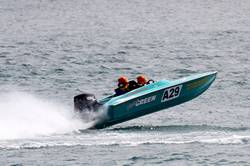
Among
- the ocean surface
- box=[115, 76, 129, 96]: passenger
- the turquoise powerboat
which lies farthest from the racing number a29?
box=[115, 76, 129, 96]: passenger

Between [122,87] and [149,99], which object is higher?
[122,87]

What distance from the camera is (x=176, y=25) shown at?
57.6 meters

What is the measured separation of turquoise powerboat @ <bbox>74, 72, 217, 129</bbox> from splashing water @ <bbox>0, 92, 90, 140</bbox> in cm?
54

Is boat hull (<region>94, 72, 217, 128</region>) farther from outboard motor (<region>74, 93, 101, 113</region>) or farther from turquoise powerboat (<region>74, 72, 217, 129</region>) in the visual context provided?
outboard motor (<region>74, 93, 101, 113</region>)

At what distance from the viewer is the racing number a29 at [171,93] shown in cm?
2678

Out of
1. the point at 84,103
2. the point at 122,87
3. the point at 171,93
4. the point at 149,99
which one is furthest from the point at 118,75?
the point at 84,103

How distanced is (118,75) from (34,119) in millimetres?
11152

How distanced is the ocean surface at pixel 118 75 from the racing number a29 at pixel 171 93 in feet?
2.46

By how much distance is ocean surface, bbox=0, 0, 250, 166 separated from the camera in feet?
74.9

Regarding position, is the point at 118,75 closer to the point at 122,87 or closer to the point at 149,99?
the point at 122,87

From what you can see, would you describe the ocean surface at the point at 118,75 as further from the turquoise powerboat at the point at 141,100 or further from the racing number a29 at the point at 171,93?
the racing number a29 at the point at 171,93

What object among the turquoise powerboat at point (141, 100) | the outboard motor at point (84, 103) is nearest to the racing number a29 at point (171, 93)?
the turquoise powerboat at point (141, 100)

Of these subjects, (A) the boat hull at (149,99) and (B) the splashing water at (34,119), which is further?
(A) the boat hull at (149,99)

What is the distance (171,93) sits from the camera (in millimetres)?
26891
